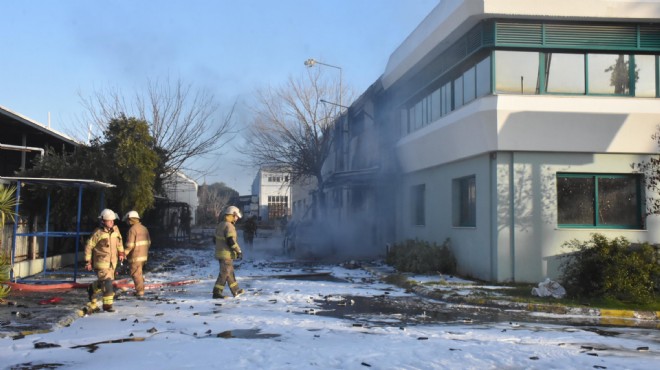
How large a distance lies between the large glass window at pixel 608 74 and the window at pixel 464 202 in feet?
11.9

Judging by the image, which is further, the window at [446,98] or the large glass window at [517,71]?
the window at [446,98]

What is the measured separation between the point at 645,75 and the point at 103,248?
12.6 meters

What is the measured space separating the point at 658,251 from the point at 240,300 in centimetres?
881

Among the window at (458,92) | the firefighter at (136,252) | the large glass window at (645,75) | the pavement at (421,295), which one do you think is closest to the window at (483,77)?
the window at (458,92)

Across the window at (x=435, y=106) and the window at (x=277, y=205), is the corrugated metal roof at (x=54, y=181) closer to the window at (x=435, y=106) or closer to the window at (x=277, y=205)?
the window at (x=435, y=106)

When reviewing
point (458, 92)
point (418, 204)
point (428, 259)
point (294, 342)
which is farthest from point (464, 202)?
point (294, 342)

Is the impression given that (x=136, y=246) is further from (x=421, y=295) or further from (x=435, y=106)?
(x=435, y=106)

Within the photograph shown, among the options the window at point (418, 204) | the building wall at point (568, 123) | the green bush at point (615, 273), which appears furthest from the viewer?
the window at point (418, 204)

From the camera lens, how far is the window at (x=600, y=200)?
13875mm

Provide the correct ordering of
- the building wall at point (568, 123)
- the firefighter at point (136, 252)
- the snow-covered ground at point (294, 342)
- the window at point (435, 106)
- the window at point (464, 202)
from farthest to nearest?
the window at point (435, 106) → the window at point (464, 202) → the building wall at point (568, 123) → the firefighter at point (136, 252) → the snow-covered ground at point (294, 342)

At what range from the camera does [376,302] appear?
1144 centimetres

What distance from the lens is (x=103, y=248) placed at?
9.81 meters

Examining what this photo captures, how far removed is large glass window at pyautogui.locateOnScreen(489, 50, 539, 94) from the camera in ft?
45.0

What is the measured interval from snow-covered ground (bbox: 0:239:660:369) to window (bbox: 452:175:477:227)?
18.5 ft
